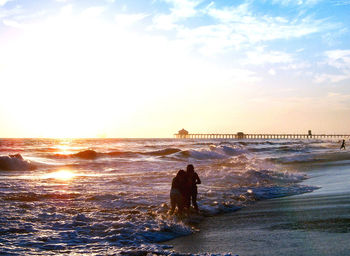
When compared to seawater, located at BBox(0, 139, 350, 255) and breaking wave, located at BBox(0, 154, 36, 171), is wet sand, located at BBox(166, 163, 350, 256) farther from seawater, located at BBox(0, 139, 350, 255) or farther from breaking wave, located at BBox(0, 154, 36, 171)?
breaking wave, located at BBox(0, 154, 36, 171)

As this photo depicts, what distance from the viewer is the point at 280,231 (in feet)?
26.8

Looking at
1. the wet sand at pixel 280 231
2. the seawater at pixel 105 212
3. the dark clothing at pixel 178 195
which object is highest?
the dark clothing at pixel 178 195

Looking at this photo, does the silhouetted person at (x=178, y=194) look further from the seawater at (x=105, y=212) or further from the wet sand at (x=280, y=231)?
the wet sand at (x=280, y=231)

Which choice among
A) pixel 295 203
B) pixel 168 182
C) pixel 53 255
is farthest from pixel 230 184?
pixel 53 255

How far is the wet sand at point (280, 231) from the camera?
6836 millimetres

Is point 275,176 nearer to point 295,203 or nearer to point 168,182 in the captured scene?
point 168,182

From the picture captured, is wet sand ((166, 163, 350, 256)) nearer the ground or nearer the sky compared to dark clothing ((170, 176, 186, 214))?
nearer the ground

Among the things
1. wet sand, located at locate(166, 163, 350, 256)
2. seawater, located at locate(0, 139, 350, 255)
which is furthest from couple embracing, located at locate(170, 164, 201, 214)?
wet sand, located at locate(166, 163, 350, 256)

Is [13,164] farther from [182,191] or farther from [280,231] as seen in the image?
[280,231]

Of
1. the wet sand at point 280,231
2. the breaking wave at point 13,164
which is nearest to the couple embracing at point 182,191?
the wet sand at point 280,231

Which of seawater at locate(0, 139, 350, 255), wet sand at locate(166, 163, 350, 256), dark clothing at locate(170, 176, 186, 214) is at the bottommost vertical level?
seawater at locate(0, 139, 350, 255)

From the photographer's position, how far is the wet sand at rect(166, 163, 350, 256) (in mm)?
6836

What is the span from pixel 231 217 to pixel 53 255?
5.15 metres

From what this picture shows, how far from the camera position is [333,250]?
6.46m
